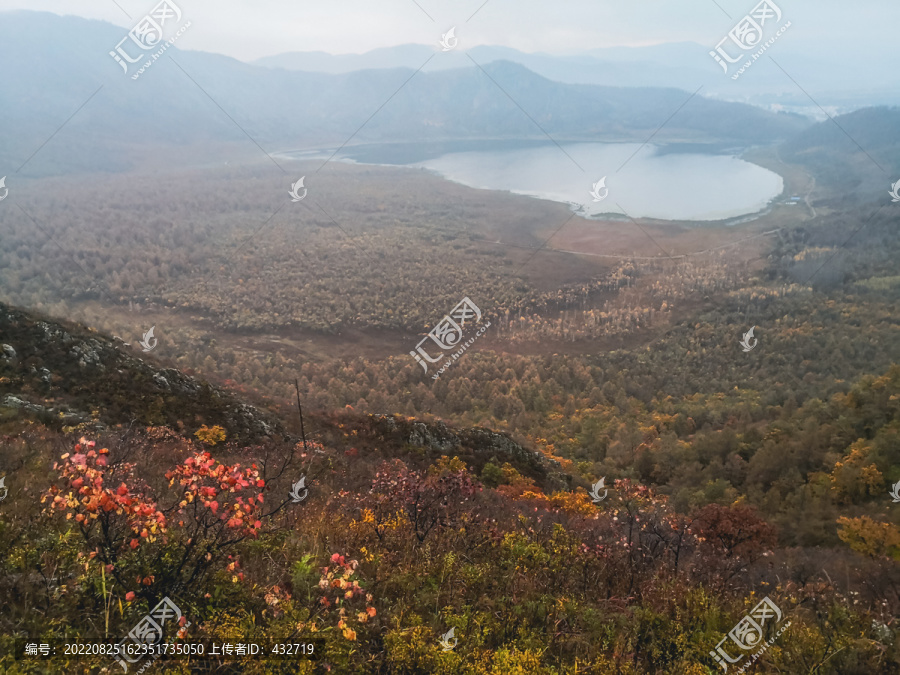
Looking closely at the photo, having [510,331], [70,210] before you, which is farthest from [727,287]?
[70,210]

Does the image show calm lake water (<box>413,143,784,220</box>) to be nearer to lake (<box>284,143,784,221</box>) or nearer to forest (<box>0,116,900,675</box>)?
lake (<box>284,143,784,221</box>)

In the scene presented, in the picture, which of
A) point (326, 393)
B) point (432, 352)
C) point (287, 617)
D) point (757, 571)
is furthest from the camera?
point (432, 352)

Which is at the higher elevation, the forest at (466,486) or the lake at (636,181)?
the lake at (636,181)

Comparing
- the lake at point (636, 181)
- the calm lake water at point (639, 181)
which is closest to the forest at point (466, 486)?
the lake at point (636, 181)

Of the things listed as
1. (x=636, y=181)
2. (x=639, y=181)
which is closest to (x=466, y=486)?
(x=636, y=181)

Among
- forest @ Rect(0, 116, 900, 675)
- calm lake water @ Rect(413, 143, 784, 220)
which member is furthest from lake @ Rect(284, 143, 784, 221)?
forest @ Rect(0, 116, 900, 675)

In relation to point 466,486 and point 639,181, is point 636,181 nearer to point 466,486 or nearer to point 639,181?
point 639,181

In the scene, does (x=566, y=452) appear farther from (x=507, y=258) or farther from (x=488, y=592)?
(x=507, y=258)

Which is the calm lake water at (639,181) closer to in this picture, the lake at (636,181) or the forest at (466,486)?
the lake at (636,181)
